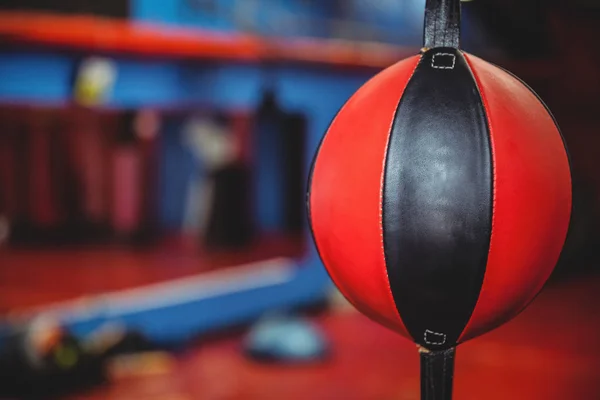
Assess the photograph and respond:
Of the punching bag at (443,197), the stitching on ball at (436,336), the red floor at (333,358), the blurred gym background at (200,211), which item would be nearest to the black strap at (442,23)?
the punching bag at (443,197)

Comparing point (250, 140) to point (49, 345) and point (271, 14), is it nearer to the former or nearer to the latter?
point (271, 14)

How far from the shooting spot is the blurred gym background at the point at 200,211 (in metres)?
2.91

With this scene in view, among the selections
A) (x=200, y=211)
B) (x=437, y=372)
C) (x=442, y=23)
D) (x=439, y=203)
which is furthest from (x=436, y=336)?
(x=200, y=211)

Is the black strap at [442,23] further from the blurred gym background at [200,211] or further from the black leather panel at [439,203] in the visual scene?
the blurred gym background at [200,211]

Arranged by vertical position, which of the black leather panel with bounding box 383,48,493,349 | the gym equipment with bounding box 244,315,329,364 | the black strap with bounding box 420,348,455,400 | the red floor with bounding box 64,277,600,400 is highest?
the black leather panel with bounding box 383,48,493,349

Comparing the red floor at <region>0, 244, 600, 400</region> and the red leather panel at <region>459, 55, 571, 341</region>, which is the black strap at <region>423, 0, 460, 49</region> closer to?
the red leather panel at <region>459, 55, 571, 341</region>

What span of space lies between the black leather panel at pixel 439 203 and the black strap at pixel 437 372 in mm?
56

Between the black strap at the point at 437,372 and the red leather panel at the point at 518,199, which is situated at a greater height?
the red leather panel at the point at 518,199

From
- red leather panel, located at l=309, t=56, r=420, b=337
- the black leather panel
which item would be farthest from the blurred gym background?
the black leather panel

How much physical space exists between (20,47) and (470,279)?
200 centimetres

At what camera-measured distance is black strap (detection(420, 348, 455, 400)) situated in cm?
114

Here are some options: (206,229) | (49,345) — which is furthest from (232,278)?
(49,345)

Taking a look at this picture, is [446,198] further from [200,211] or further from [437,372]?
[200,211]

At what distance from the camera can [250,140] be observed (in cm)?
409
